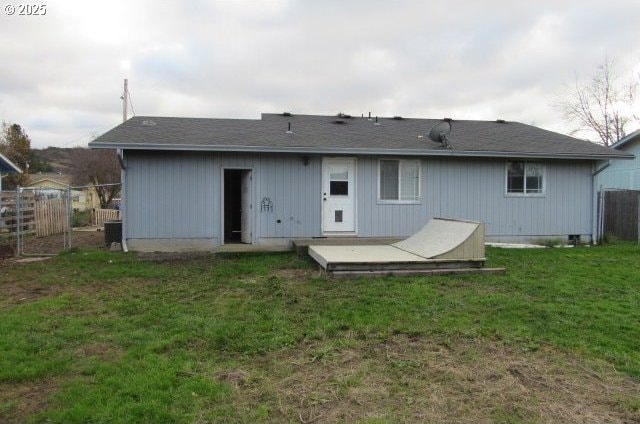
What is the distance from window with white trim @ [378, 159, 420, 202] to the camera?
39.2 feet

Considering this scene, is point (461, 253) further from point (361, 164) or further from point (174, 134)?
point (174, 134)

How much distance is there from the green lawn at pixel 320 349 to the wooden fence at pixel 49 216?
26.7 feet

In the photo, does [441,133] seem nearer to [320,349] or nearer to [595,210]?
[595,210]

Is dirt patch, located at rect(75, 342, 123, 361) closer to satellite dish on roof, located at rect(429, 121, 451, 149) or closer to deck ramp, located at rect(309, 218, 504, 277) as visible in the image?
deck ramp, located at rect(309, 218, 504, 277)

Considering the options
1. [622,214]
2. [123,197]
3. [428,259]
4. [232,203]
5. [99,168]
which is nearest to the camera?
[428,259]

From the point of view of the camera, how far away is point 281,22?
12.3 meters

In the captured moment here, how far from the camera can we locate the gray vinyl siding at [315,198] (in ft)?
35.9

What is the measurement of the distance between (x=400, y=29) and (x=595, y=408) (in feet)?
36.4

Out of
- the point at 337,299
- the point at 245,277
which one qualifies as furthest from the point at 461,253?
the point at 245,277

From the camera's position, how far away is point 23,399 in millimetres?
3393

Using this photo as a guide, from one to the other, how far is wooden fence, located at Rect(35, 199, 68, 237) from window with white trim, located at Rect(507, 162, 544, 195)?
41.2 feet

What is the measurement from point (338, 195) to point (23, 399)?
884 centimetres

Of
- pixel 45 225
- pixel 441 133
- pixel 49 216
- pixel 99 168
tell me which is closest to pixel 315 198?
pixel 441 133

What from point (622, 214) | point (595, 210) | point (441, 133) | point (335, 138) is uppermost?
point (441, 133)
